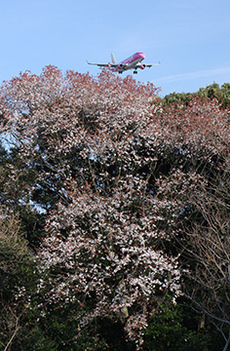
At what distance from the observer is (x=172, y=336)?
47.1ft

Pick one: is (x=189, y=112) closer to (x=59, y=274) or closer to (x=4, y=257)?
(x=59, y=274)

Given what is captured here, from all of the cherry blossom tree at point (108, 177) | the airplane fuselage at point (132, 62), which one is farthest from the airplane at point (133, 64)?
the cherry blossom tree at point (108, 177)

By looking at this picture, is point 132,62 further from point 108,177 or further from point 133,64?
point 108,177

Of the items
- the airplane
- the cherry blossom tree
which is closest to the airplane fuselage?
the airplane

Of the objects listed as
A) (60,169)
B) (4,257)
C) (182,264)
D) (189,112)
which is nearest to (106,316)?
(182,264)

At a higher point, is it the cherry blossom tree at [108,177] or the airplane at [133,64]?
the airplane at [133,64]

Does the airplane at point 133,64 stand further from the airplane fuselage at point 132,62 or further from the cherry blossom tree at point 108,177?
the cherry blossom tree at point 108,177

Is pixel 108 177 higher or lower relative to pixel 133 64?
lower

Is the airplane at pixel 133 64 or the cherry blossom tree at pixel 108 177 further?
the airplane at pixel 133 64

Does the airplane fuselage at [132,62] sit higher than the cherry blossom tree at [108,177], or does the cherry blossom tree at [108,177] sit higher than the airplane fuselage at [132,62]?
the airplane fuselage at [132,62]

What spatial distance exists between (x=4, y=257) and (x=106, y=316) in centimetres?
433

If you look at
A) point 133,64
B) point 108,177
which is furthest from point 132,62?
point 108,177

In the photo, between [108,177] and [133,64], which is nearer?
[108,177]

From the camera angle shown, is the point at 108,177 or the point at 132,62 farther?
the point at 132,62
